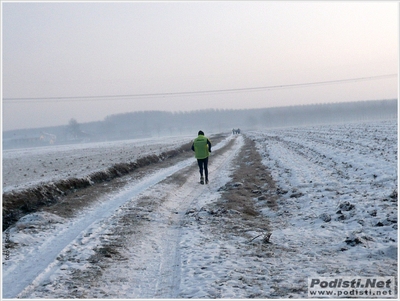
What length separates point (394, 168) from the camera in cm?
1426

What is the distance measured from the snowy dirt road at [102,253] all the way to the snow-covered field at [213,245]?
23 mm

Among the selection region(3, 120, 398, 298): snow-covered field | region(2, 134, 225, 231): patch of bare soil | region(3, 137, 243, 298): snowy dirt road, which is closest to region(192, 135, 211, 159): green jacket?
region(3, 120, 398, 298): snow-covered field

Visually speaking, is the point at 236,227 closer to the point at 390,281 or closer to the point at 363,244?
the point at 363,244

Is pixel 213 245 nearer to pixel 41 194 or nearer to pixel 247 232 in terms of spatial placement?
pixel 247 232

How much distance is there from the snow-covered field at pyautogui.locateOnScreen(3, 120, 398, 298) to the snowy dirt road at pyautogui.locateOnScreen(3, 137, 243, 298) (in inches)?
0.9

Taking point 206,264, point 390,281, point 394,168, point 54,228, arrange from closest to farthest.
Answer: point 390,281 → point 206,264 → point 54,228 → point 394,168

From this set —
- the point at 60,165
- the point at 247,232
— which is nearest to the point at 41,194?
the point at 247,232

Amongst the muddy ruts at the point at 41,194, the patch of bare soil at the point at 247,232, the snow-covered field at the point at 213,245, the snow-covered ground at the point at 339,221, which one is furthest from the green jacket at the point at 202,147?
the muddy ruts at the point at 41,194

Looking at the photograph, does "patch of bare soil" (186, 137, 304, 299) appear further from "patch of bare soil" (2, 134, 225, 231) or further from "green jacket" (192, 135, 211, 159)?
"patch of bare soil" (2, 134, 225, 231)

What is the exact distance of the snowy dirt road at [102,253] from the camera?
626 centimetres

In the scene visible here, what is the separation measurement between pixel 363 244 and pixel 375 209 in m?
2.52

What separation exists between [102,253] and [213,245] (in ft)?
8.11

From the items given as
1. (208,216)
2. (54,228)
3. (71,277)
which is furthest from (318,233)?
(54,228)

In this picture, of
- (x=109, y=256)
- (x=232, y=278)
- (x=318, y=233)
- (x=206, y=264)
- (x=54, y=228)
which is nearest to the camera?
(x=232, y=278)
